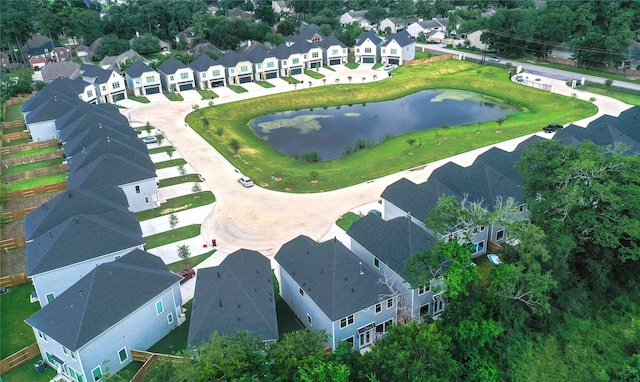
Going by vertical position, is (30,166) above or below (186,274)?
above

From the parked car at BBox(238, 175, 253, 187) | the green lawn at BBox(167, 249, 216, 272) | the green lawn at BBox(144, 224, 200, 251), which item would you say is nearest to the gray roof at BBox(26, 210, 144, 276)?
the green lawn at BBox(167, 249, 216, 272)

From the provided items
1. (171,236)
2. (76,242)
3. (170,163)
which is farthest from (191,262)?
(170,163)

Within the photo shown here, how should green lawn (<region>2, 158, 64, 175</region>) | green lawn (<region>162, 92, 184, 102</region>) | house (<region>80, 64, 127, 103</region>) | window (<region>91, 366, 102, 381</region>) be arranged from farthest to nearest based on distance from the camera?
green lawn (<region>162, 92, 184, 102</region>)
house (<region>80, 64, 127, 103</region>)
green lawn (<region>2, 158, 64, 175</region>)
window (<region>91, 366, 102, 381</region>)

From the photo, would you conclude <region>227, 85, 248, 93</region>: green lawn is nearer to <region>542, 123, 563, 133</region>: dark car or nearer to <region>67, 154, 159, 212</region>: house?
<region>67, 154, 159, 212</region>: house

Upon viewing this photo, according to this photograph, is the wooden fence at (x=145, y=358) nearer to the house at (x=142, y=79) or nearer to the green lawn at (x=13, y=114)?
the green lawn at (x=13, y=114)

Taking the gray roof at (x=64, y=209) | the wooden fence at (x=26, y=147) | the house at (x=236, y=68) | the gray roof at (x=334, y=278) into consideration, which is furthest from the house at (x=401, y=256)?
the house at (x=236, y=68)

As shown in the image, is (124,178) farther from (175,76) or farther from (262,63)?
(262,63)
